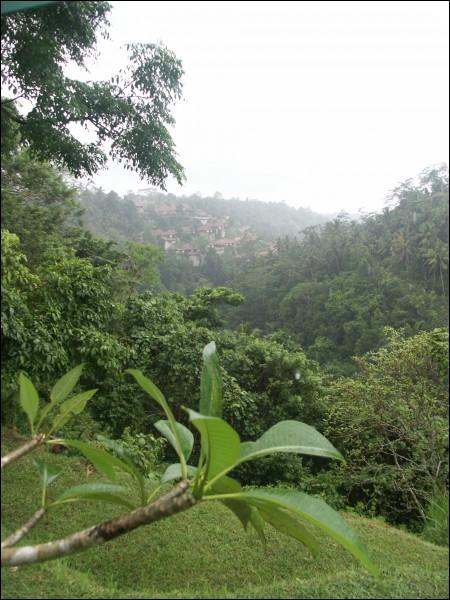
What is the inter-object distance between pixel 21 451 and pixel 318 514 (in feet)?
2.89

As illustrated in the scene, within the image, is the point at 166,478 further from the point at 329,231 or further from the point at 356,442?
the point at 329,231

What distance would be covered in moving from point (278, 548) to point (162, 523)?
54 centimetres

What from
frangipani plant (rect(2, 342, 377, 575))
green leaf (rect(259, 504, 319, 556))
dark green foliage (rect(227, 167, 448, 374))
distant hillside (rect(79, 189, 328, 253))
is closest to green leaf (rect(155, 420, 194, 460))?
frangipani plant (rect(2, 342, 377, 575))

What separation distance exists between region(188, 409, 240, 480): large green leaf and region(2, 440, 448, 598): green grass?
0.54 meters

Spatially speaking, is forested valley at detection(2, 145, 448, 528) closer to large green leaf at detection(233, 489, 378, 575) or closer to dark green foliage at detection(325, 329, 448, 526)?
dark green foliage at detection(325, 329, 448, 526)

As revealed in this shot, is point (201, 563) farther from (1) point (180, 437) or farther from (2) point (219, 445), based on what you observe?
(2) point (219, 445)

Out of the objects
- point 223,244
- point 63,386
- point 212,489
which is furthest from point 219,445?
point 223,244

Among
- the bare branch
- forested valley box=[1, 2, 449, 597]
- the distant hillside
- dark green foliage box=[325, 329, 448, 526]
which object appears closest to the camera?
the bare branch

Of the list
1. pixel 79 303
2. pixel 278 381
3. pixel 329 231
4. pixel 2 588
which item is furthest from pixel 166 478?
pixel 329 231

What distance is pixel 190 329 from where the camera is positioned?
486 cm

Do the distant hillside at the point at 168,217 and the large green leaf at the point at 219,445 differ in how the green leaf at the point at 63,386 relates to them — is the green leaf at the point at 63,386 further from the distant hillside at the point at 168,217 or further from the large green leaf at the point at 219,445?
the distant hillside at the point at 168,217

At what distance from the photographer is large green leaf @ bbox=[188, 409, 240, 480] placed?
94cm

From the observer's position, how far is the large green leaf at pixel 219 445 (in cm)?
94

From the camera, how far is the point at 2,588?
4.10 ft
